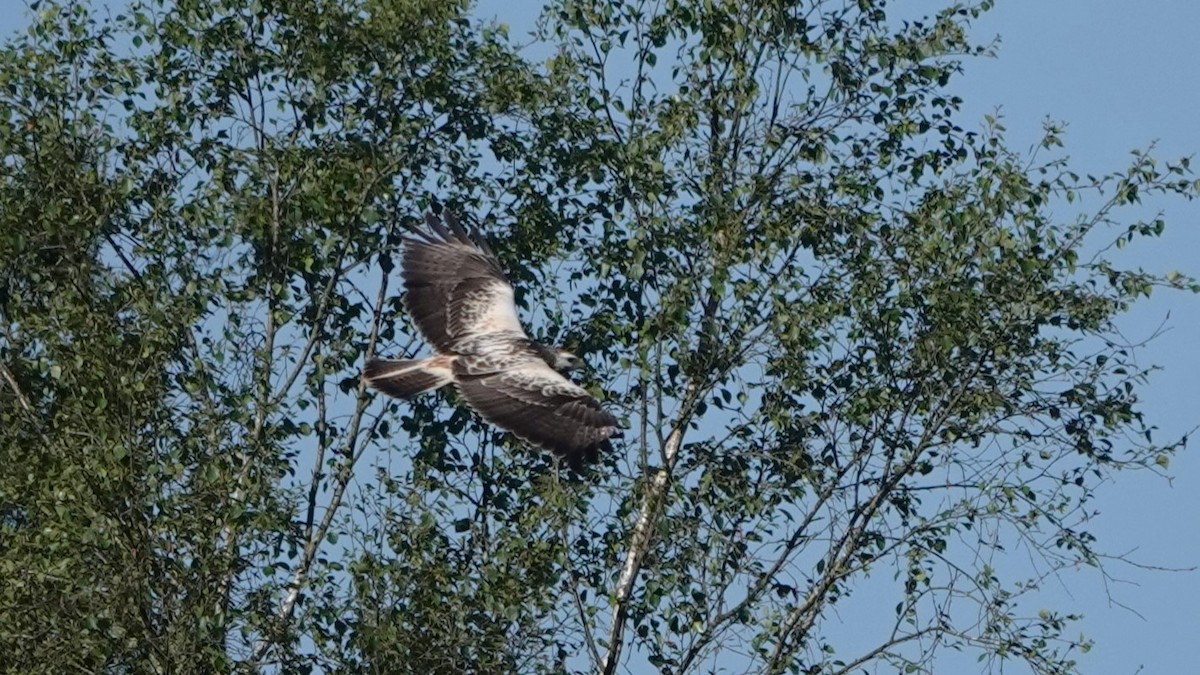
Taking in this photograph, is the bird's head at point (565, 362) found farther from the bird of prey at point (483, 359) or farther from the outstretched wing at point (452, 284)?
the outstretched wing at point (452, 284)

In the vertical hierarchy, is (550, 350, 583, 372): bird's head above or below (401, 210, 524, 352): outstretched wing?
below

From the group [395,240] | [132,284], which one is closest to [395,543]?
[132,284]

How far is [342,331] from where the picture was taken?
56.9 ft

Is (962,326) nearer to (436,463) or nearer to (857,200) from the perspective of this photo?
(857,200)

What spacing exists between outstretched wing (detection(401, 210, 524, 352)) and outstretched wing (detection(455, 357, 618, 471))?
31.2 inches

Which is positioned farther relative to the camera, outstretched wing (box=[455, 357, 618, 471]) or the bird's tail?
the bird's tail

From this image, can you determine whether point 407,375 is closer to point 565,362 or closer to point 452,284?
point 565,362

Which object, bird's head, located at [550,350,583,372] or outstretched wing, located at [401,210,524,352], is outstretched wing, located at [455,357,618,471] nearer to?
bird's head, located at [550,350,583,372]

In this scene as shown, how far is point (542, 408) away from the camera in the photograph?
1611cm

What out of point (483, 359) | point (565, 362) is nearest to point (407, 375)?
point (483, 359)

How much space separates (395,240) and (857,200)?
3.47m

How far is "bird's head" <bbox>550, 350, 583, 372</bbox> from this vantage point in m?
16.8

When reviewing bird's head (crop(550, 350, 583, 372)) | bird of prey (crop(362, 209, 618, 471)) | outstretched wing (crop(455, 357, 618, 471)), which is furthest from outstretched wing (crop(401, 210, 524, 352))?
bird's head (crop(550, 350, 583, 372))

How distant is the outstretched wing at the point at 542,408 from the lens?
15.4 metres
